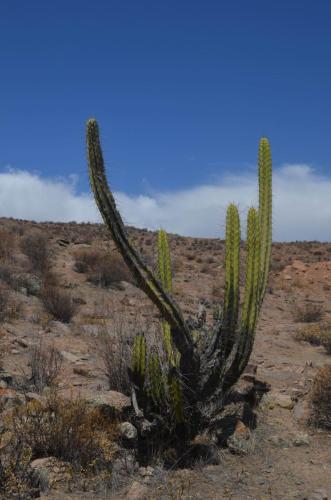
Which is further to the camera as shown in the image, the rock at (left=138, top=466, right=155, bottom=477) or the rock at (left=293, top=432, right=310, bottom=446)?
the rock at (left=293, top=432, right=310, bottom=446)

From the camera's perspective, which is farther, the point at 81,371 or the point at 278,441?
the point at 81,371

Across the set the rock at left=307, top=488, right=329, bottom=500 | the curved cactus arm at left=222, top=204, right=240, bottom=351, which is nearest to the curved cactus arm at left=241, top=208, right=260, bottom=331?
the curved cactus arm at left=222, top=204, right=240, bottom=351

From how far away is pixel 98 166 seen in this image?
4.43 m

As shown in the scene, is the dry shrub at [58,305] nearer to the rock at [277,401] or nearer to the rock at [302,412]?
the rock at [277,401]

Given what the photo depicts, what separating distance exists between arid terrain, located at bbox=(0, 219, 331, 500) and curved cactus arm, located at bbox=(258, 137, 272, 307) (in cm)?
162

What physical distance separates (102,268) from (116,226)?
35.5 feet

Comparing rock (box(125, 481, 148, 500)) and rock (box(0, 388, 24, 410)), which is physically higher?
rock (box(0, 388, 24, 410))

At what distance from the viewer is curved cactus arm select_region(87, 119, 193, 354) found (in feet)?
14.4

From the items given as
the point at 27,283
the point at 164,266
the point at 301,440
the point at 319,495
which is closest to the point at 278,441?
the point at 301,440

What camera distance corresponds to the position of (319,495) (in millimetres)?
4332

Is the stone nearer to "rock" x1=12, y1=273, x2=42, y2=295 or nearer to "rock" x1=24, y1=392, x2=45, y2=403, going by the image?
"rock" x1=24, y1=392, x2=45, y2=403

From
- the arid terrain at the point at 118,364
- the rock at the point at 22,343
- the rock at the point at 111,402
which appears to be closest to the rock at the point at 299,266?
the arid terrain at the point at 118,364

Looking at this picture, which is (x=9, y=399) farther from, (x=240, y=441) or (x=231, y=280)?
(x=231, y=280)

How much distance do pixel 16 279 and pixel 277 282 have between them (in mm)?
12838
